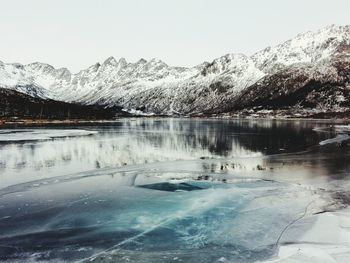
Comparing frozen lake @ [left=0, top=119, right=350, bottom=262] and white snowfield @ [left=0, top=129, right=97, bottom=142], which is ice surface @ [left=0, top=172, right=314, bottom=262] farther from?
white snowfield @ [left=0, top=129, right=97, bottom=142]

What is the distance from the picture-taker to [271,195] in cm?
2117

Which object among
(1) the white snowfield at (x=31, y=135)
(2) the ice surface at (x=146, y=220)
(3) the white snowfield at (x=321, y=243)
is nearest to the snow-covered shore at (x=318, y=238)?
(3) the white snowfield at (x=321, y=243)

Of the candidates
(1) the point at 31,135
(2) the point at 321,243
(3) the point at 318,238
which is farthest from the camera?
(1) the point at 31,135

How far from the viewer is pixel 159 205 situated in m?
19.1

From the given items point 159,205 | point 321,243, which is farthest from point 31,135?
point 321,243

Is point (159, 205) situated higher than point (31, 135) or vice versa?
point (31, 135)

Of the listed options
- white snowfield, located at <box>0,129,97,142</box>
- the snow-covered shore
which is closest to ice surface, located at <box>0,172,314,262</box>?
the snow-covered shore

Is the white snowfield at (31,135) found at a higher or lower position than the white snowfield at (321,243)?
higher

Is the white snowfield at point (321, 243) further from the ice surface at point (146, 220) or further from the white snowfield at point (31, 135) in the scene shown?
the white snowfield at point (31, 135)

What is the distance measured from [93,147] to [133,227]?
31.1 meters

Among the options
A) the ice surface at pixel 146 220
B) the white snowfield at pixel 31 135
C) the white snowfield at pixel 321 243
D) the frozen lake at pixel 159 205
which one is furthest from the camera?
the white snowfield at pixel 31 135

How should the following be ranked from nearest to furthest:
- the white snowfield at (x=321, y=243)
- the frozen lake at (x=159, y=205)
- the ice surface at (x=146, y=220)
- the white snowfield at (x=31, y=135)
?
the white snowfield at (x=321, y=243)
the ice surface at (x=146, y=220)
the frozen lake at (x=159, y=205)
the white snowfield at (x=31, y=135)

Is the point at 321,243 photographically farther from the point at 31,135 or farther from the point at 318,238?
the point at 31,135

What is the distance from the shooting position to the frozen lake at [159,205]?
13203mm
